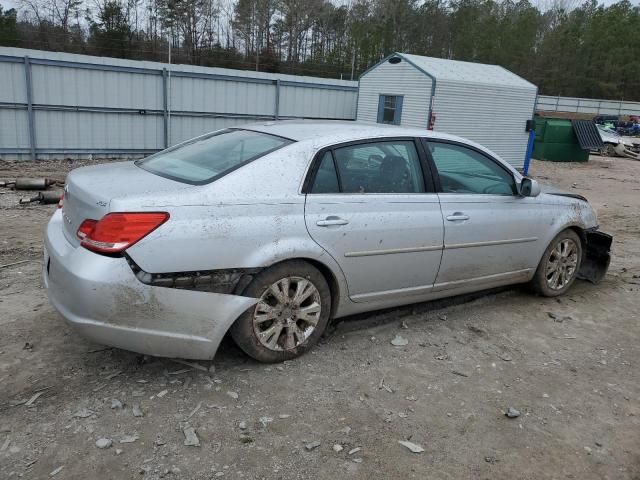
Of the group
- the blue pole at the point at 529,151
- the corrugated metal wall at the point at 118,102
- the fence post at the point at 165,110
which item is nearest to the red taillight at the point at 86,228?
the corrugated metal wall at the point at 118,102

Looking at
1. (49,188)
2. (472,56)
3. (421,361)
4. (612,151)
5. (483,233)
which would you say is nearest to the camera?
(421,361)

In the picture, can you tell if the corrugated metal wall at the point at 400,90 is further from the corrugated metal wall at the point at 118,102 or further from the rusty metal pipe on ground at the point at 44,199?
the rusty metal pipe on ground at the point at 44,199

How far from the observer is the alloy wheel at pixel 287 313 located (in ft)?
11.1

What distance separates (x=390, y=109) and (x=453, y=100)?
70.3 inches

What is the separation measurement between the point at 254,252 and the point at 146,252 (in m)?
0.60

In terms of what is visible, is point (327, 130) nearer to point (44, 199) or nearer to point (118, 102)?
point (44, 199)

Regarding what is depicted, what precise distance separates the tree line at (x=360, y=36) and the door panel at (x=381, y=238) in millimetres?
25374

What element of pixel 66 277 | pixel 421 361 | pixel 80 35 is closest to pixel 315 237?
pixel 421 361

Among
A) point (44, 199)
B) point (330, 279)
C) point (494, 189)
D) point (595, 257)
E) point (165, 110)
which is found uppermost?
point (494, 189)

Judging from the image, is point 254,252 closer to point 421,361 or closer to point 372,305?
point 372,305

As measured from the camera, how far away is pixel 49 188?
9250mm

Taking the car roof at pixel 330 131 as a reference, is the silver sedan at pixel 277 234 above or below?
below

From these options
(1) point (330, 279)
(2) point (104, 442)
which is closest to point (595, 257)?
(1) point (330, 279)

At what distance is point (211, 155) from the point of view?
3.74 m
